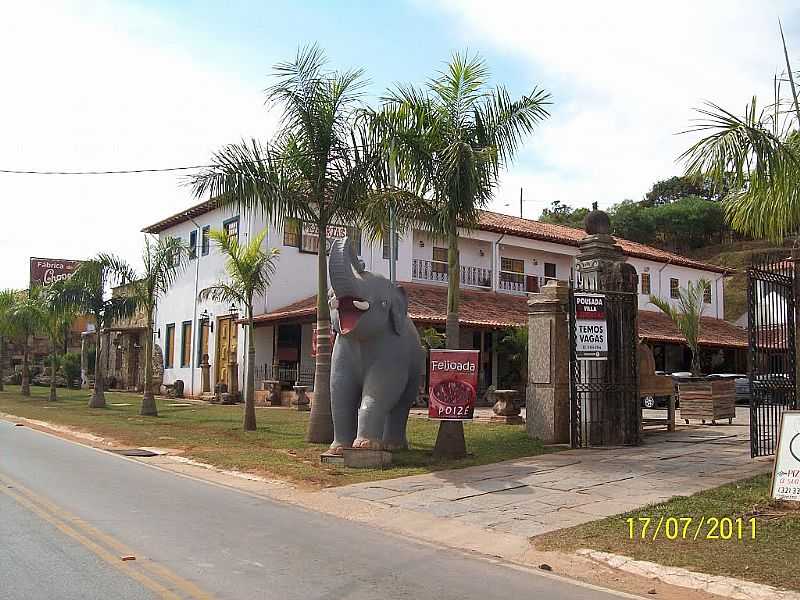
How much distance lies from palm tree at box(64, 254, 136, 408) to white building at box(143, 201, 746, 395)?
14.7 feet

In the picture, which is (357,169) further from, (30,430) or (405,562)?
(30,430)

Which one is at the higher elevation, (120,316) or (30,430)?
(120,316)

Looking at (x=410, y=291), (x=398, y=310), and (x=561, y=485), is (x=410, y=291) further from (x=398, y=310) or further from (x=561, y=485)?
(x=561, y=485)

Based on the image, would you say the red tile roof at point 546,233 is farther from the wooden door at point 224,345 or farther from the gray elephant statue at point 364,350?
the gray elephant statue at point 364,350

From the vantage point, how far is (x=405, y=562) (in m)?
6.64

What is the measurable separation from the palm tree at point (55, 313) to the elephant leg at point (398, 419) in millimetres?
16241

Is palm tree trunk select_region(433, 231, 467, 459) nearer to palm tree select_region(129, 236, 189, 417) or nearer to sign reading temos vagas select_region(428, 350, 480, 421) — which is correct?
sign reading temos vagas select_region(428, 350, 480, 421)

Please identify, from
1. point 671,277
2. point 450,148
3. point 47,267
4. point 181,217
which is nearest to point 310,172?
point 450,148

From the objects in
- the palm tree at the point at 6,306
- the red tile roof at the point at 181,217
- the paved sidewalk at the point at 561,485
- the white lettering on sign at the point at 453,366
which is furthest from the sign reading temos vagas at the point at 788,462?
the palm tree at the point at 6,306

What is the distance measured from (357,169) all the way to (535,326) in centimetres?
Result: 429

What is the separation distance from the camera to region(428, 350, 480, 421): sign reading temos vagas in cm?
1204

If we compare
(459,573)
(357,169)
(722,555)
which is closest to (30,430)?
(357,169)

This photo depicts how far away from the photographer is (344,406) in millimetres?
12375

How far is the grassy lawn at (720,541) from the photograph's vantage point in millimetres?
6207
